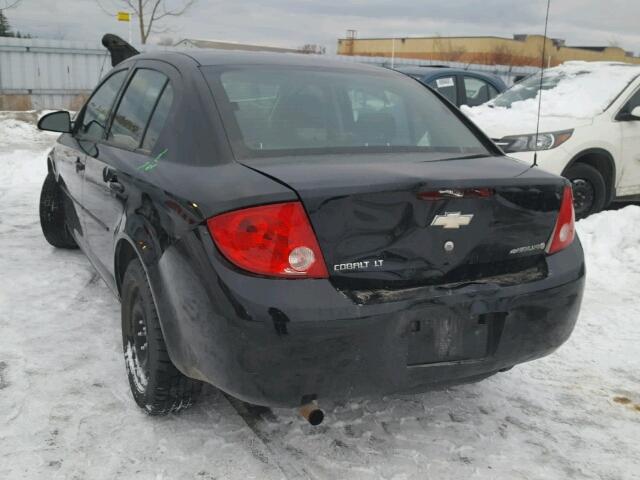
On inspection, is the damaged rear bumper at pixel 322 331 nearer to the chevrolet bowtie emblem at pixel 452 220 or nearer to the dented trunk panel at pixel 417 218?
the dented trunk panel at pixel 417 218

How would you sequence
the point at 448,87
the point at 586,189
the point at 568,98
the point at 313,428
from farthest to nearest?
1. the point at 448,87
2. the point at 568,98
3. the point at 586,189
4. the point at 313,428

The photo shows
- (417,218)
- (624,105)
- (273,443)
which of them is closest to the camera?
(417,218)

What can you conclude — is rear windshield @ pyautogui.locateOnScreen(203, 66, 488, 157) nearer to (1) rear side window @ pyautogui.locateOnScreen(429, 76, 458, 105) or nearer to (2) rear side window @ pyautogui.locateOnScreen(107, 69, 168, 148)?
(2) rear side window @ pyautogui.locateOnScreen(107, 69, 168, 148)

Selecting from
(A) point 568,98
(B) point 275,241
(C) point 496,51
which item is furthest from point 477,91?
(C) point 496,51

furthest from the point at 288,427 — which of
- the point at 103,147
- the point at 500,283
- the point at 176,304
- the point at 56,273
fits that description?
the point at 56,273

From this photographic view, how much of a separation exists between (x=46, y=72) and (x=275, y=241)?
55.6 ft

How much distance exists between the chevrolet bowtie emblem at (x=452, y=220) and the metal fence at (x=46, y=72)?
14.1 metres

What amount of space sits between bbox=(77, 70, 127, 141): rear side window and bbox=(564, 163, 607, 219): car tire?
4.68 m

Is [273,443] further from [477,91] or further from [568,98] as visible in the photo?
[477,91]


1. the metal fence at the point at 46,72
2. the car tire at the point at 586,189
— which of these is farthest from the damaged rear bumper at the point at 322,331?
the metal fence at the point at 46,72

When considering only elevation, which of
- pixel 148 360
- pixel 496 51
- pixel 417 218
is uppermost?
pixel 496 51

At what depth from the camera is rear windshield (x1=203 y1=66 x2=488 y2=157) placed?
2646 mm

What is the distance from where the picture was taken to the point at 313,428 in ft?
9.00

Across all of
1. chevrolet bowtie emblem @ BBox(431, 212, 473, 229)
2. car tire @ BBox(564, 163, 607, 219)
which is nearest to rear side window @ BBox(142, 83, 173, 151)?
chevrolet bowtie emblem @ BBox(431, 212, 473, 229)
